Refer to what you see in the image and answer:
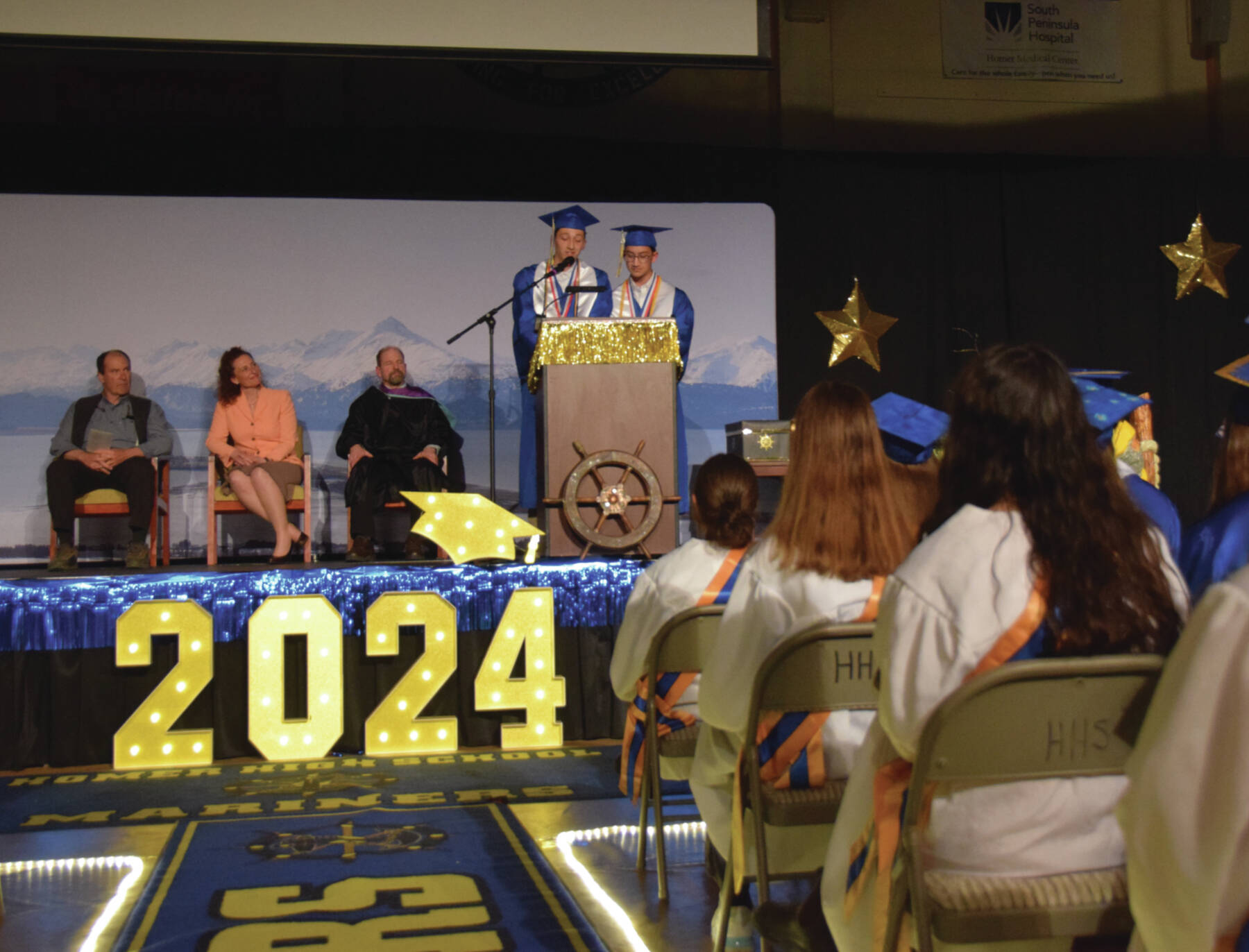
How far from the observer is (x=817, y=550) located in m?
2.28

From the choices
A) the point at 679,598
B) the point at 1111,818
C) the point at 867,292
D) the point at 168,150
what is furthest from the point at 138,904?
the point at 867,292

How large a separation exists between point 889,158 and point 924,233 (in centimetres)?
56

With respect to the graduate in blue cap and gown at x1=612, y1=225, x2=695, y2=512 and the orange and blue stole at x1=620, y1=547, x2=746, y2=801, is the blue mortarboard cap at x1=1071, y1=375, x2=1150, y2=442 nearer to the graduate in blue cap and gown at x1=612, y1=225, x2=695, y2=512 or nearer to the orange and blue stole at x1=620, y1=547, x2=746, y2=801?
the orange and blue stole at x1=620, y1=547, x2=746, y2=801

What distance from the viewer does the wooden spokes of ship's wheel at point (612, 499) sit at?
5.09 metres

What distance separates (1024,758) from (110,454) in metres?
5.36

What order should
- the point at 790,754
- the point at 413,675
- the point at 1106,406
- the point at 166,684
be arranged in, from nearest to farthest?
the point at 790,754, the point at 1106,406, the point at 166,684, the point at 413,675

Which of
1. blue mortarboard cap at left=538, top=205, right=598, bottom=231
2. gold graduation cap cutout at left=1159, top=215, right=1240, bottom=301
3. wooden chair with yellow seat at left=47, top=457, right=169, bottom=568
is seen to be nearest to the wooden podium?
blue mortarboard cap at left=538, top=205, right=598, bottom=231

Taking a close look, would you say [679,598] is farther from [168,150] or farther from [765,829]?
[168,150]

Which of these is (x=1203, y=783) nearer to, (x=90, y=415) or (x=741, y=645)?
(x=741, y=645)

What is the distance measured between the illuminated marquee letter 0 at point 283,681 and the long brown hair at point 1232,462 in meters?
3.17

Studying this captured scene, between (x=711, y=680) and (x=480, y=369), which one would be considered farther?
(x=480, y=369)

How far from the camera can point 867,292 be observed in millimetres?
7871

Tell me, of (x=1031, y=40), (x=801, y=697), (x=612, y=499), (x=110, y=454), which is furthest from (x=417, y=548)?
(x=1031, y=40)

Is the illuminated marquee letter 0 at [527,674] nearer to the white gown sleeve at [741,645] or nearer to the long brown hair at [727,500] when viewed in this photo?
the long brown hair at [727,500]
